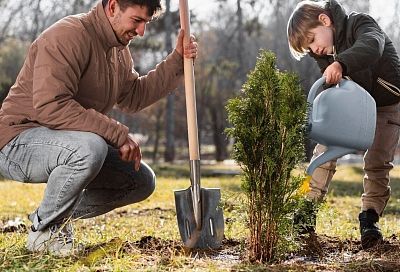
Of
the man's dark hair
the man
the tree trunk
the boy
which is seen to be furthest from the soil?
the tree trunk

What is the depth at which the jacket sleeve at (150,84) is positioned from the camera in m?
4.25

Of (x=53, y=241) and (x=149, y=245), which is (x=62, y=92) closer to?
(x=53, y=241)

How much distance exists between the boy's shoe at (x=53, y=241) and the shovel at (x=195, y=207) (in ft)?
2.18

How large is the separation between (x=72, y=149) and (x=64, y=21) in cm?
74

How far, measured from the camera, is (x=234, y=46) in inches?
1086

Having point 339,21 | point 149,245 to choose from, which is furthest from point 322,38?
point 149,245

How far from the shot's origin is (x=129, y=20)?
3725mm

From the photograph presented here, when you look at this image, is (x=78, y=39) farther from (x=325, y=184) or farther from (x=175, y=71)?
(x=325, y=184)

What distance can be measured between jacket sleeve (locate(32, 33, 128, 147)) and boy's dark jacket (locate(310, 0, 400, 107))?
4.17 ft

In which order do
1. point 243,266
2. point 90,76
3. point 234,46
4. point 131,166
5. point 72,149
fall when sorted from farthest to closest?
point 234,46 → point 131,166 → point 90,76 → point 72,149 → point 243,266

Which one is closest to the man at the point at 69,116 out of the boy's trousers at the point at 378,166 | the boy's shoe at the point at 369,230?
the boy's trousers at the point at 378,166

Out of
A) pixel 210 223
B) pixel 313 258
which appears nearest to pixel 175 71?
pixel 210 223

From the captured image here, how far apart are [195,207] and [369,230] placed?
1046mm

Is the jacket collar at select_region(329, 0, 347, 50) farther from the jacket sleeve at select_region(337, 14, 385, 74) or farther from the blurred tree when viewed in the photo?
the blurred tree
